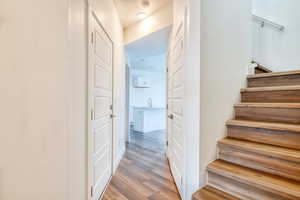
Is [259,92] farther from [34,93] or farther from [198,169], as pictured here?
[34,93]

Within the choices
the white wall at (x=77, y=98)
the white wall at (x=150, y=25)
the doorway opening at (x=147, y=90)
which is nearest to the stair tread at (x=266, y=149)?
the white wall at (x=77, y=98)

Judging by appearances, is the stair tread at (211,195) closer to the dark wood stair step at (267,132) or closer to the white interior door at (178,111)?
the white interior door at (178,111)

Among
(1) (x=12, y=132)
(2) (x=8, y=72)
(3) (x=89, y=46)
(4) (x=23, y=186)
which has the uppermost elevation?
(3) (x=89, y=46)

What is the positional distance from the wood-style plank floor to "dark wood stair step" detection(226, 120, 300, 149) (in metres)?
1.03

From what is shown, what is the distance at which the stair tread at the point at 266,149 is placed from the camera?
1.00m

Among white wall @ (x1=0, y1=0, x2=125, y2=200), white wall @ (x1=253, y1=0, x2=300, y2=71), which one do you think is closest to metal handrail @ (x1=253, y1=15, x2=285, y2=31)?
white wall @ (x1=253, y1=0, x2=300, y2=71)

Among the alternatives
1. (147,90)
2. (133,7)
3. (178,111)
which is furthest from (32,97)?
(147,90)

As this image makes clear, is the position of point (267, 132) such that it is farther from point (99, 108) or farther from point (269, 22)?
point (269, 22)

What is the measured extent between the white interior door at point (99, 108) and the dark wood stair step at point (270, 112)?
1.58m

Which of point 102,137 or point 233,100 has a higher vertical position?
point 233,100

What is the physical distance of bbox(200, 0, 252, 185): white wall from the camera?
4.17 ft

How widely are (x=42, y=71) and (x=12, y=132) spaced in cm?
50

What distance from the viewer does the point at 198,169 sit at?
121 cm

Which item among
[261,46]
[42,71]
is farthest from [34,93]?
[261,46]
